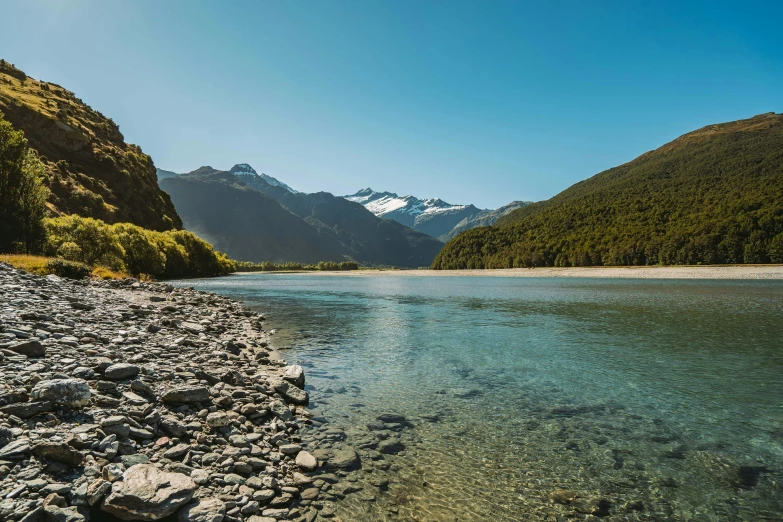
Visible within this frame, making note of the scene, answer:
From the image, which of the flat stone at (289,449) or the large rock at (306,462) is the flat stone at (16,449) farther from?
the large rock at (306,462)

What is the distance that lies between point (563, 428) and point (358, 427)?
18.2ft

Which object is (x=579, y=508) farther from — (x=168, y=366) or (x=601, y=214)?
(x=601, y=214)

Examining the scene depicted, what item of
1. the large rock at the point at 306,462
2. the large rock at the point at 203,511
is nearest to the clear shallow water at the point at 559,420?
the large rock at the point at 306,462

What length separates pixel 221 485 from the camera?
6.74m

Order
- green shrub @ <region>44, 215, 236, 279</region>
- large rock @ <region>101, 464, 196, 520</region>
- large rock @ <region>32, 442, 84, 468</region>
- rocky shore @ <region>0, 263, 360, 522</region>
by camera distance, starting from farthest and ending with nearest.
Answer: green shrub @ <region>44, 215, 236, 279</region> → large rock @ <region>32, 442, 84, 468</region> → rocky shore @ <region>0, 263, 360, 522</region> → large rock @ <region>101, 464, 196, 520</region>

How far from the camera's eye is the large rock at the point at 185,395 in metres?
9.16

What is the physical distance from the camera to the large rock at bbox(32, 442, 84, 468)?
5.83m

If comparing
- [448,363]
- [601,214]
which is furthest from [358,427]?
[601,214]

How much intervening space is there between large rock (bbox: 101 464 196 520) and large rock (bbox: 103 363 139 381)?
13.6ft

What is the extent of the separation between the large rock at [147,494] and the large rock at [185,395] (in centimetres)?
313

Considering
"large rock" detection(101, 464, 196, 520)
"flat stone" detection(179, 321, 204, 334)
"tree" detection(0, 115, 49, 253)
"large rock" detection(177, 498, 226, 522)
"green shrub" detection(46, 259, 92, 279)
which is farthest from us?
"tree" detection(0, 115, 49, 253)

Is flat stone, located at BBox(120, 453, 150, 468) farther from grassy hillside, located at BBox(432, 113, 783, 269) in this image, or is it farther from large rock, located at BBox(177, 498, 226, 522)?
grassy hillside, located at BBox(432, 113, 783, 269)

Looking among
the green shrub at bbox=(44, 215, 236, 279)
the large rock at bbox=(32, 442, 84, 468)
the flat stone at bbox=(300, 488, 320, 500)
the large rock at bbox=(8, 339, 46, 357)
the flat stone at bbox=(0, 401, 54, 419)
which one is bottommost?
the flat stone at bbox=(300, 488, 320, 500)

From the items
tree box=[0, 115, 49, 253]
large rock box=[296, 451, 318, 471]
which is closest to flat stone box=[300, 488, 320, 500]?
large rock box=[296, 451, 318, 471]
